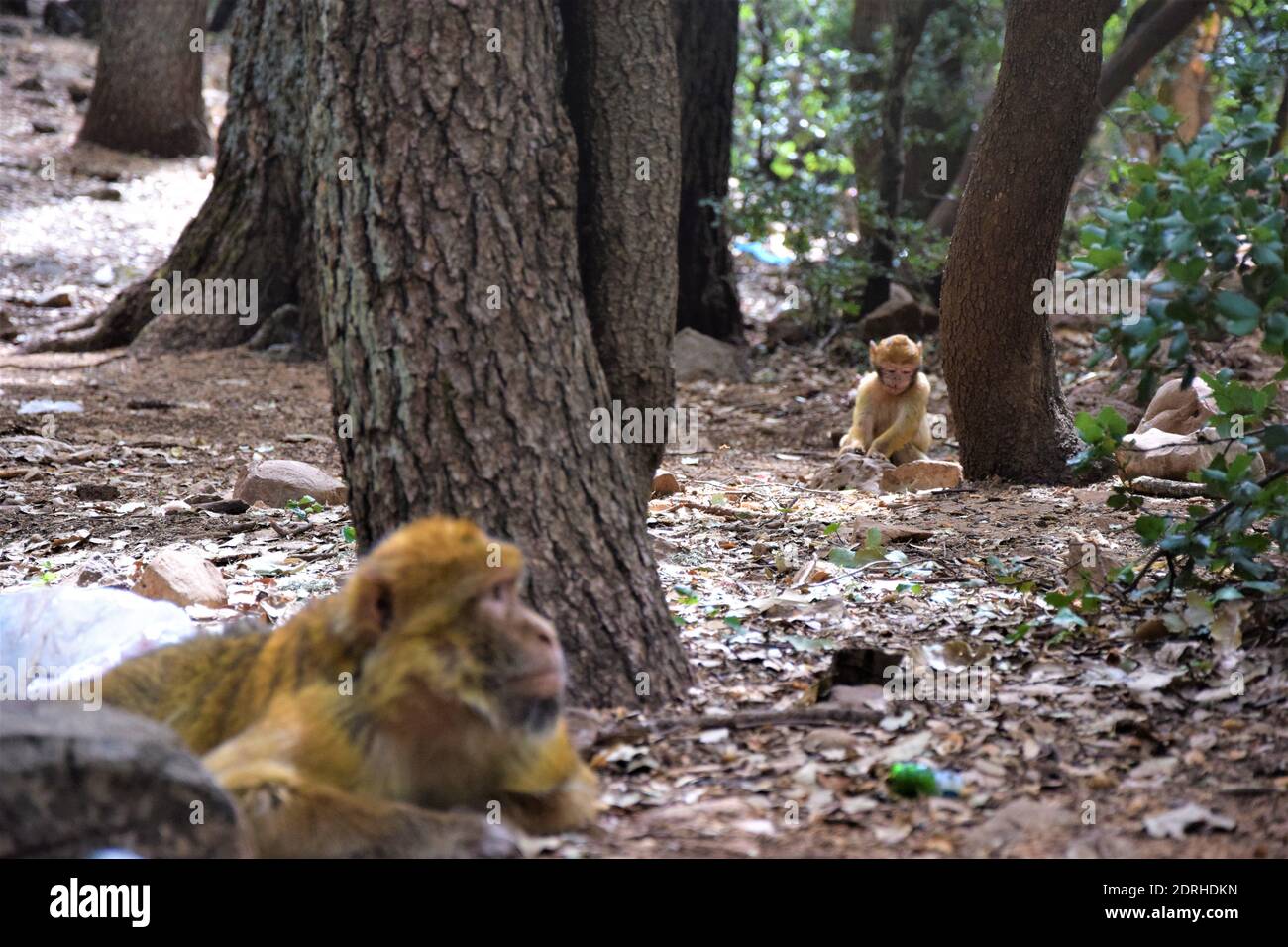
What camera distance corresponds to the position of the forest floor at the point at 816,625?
3631mm

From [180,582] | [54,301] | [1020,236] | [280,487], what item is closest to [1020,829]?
[180,582]

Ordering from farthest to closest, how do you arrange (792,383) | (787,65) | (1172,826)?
(787,65)
(792,383)
(1172,826)

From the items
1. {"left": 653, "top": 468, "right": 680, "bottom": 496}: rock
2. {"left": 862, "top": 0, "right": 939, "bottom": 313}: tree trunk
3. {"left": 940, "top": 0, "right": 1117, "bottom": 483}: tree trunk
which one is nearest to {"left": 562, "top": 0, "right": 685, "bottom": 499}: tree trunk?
{"left": 653, "top": 468, "right": 680, "bottom": 496}: rock

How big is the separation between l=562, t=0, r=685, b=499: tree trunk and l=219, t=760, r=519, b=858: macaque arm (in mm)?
1788

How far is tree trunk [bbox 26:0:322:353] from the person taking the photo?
11352 millimetres

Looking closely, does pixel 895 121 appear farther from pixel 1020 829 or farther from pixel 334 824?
pixel 334 824

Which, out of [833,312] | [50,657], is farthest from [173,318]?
[50,657]

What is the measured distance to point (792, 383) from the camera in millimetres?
13062

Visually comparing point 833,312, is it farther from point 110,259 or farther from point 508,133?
point 508,133

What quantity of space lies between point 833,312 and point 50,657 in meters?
10.7

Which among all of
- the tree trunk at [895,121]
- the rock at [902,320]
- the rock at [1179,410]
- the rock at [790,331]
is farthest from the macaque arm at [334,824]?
the rock at [790,331]

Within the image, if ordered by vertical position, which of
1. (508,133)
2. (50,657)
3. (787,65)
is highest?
(787,65)

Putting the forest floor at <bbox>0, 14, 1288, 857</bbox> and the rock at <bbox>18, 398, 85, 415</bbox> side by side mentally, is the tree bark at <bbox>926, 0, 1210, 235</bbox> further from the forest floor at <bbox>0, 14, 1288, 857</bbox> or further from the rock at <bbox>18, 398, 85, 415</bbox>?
the rock at <bbox>18, 398, 85, 415</bbox>

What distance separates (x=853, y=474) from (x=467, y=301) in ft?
16.0
